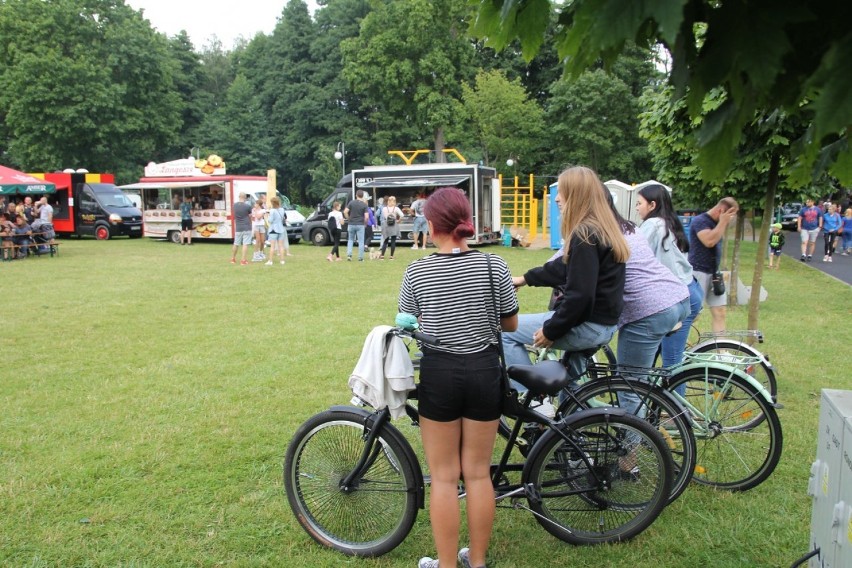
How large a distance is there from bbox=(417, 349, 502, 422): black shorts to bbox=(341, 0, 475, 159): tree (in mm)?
41105

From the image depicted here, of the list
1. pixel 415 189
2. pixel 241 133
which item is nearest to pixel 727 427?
pixel 415 189

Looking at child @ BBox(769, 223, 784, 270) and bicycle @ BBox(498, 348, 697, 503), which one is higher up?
child @ BBox(769, 223, 784, 270)

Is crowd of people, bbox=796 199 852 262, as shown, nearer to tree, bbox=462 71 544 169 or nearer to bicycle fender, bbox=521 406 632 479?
bicycle fender, bbox=521 406 632 479

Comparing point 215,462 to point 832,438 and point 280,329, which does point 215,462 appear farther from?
point 280,329

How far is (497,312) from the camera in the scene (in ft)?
10.4

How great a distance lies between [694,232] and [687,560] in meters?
4.02

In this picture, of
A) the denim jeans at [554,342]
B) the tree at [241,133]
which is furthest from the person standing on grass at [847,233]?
the tree at [241,133]

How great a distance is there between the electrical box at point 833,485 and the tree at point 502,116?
3812 centimetres

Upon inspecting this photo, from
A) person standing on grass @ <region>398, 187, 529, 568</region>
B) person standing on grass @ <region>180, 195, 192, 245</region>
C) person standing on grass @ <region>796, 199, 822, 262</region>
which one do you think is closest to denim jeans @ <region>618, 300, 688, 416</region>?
person standing on grass @ <region>398, 187, 529, 568</region>

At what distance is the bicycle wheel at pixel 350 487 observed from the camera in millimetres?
3516

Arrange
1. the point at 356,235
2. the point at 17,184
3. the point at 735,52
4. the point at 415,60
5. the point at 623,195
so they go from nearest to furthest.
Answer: the point at 735,52
the point at 356,235
the point at 623,195
the point at 17,184
the point at 415,60

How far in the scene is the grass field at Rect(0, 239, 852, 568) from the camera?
3.64 m

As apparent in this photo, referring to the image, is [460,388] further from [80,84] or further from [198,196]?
[80,84]

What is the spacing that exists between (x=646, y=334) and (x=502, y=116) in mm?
37030
